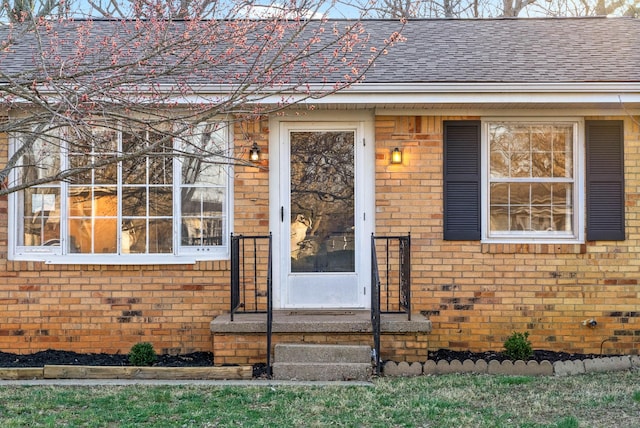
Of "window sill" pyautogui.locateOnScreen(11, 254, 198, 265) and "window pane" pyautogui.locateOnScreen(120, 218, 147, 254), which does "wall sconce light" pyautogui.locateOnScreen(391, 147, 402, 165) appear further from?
"window pane" pyautogui.locateOnScreen(120, 218, 147, 254)

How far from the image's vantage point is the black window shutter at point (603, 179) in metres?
6.77

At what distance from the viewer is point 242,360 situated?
6.22 meters

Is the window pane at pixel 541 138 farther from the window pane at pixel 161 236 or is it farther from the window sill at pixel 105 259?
the window pane at pixel 161 236

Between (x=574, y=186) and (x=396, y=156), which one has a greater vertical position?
(x=396, y=156)

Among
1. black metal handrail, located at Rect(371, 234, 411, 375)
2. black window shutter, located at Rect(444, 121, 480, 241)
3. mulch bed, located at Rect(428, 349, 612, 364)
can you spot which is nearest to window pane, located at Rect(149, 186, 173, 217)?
black metal handrail, located at Rect(371, 234, 411, 375)

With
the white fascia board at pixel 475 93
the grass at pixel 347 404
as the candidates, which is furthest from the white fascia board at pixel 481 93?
the grass at pixel 347 404

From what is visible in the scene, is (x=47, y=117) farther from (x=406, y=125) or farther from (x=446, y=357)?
(x=446, y=357)

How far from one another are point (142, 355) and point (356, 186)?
286cm

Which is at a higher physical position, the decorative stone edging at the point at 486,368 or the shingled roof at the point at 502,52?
the shingled roof at the point at 502,52

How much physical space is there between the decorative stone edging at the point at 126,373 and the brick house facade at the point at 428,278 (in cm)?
93

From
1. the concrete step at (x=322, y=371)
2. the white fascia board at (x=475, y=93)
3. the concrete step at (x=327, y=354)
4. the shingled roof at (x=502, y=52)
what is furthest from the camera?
the shingled roof at (x=502, y=52)

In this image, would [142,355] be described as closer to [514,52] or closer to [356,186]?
[356,186]

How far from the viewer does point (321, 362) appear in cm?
589

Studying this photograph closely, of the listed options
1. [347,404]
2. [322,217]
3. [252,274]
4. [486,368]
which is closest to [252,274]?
[252,274]
